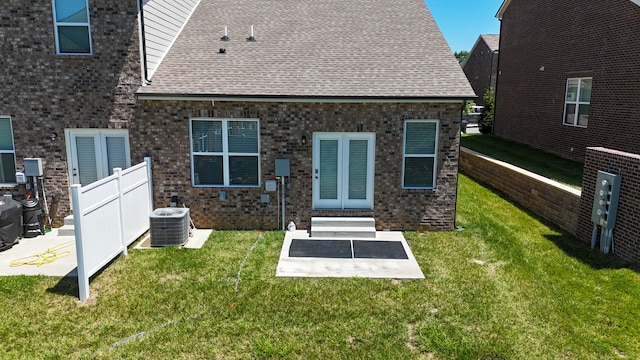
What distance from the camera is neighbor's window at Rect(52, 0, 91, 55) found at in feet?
28.9

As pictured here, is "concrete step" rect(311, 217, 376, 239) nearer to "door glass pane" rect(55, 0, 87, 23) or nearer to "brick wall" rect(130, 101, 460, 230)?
"brick wall" rect(130, 101, 460, 230)

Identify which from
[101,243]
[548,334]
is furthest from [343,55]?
[548,334]

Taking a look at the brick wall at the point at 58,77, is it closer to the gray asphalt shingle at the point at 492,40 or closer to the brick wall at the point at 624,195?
the brick wall at the point at 624,195

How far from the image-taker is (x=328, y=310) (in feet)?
20.0

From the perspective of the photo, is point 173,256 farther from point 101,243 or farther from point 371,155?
point 371,155

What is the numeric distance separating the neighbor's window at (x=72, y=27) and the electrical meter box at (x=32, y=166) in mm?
2472

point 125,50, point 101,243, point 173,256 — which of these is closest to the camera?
point 101,243

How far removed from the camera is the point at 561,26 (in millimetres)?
16344

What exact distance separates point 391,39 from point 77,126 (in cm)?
805

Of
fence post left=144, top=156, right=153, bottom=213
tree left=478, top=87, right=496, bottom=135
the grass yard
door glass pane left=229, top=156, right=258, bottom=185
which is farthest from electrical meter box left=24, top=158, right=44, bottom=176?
tree left=478, top=87, right=496, bottom=135

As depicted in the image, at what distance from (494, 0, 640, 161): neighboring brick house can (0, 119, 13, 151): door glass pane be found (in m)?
17.0

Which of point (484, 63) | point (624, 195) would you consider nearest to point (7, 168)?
point (624, 195)

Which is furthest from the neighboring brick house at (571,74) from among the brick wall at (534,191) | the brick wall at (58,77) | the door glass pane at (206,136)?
the brick wall at (58,77)

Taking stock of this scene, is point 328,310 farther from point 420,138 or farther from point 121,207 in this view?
point 420,138
